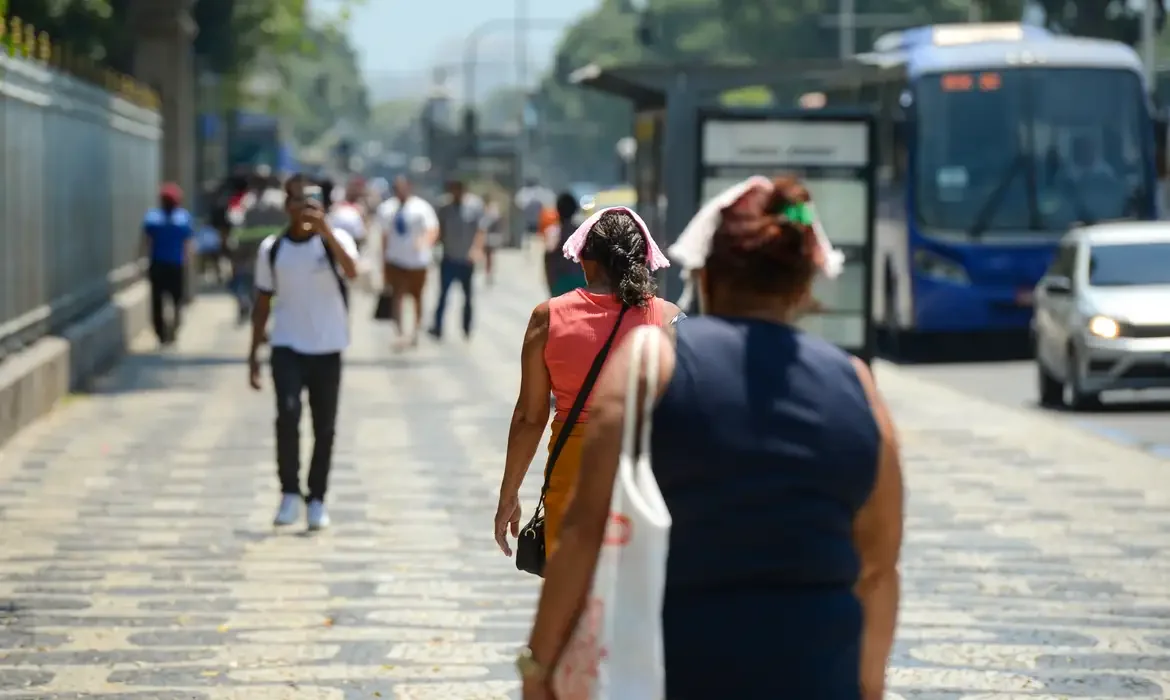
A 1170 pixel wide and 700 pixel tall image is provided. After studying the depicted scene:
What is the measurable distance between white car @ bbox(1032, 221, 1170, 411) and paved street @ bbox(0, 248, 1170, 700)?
0.63m

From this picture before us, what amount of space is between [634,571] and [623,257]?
2.65 meters

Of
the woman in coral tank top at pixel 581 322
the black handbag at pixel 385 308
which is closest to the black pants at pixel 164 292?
the black handbag at pixel 385 308

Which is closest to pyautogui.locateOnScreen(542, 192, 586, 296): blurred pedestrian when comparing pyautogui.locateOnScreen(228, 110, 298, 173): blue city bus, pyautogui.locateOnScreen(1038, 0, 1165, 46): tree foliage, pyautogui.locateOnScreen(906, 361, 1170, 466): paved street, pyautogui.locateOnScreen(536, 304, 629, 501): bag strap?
pyautogui.locateOnScreen(906, 361, 1170, 466): paved street

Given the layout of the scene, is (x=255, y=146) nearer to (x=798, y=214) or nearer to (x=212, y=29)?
(x=212, y=29)

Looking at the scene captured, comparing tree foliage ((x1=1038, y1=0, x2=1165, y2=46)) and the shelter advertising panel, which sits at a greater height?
tree foliage ((x1=1038, y1=0, x2=1165, y2=46))

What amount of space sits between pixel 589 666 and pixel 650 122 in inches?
617

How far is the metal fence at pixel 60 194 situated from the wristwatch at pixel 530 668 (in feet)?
40.6

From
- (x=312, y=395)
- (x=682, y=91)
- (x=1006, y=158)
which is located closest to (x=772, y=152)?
(x=682, y=91)

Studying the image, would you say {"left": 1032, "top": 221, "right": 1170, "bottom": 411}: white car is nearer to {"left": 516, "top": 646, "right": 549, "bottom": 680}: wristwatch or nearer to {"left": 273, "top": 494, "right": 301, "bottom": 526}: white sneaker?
{"left": 273, "top": 494, "right": 301, "bottom": 526}: white sneaker

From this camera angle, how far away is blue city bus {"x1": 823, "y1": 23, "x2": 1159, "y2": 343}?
25.7 metres

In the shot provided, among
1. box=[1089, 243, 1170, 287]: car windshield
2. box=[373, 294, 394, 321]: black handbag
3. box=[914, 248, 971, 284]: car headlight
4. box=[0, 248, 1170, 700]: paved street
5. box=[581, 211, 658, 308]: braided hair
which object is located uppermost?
box=[581, 211, 658, 308]: braided hair

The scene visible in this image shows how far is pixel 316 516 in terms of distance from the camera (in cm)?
1179

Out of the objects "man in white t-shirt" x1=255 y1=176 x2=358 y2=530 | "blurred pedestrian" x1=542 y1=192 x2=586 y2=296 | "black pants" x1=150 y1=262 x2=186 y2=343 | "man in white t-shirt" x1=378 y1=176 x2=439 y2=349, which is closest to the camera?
"man in white t-shirt" x1=255 y1=176 x2=358 y2=530

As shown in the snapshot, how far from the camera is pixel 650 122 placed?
19516 mm
